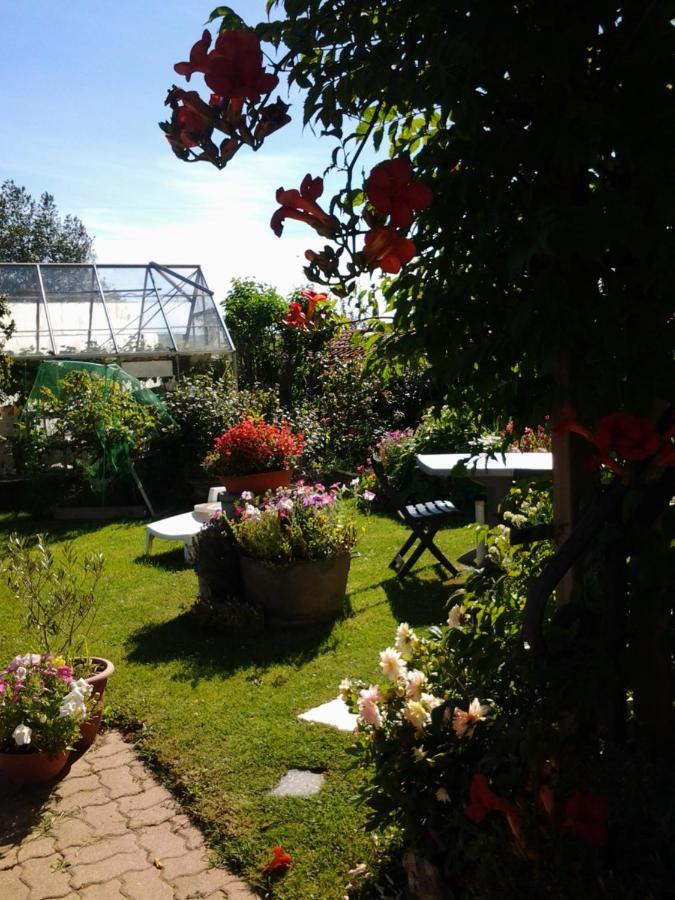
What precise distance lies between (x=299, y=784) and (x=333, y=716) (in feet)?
2.21

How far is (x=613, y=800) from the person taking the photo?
1.70 m

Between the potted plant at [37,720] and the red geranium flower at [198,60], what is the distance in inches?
119

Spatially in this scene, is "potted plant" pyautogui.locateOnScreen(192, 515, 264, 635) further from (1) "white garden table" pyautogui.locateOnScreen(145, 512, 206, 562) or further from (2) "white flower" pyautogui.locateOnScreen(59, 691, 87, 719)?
(2) "white flower" pyautogui.locateOnScreen(59, 691, 87, 719)

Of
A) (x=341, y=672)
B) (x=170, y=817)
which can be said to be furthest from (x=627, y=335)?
(x=341, y=672)

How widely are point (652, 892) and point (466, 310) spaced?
123 centimetres

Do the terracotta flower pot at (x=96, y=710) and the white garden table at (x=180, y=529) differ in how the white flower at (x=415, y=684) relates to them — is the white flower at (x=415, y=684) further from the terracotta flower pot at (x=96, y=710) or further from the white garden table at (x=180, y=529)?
the white garden table at (x=180, y=529)

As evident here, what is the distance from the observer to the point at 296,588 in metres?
5.51

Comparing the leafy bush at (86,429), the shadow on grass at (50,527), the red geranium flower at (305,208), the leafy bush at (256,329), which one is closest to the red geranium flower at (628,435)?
the red geranium flower at (305,208)

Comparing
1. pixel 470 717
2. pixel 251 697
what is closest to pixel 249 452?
pixel 251 697

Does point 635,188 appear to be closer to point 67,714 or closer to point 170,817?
point 170,817

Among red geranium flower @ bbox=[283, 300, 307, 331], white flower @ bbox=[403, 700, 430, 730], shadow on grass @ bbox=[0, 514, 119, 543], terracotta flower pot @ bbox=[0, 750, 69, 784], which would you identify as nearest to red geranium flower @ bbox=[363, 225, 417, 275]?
red geranium flower @ bbox=[283, 300, 307, 331]

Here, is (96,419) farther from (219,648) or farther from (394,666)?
(394,666)

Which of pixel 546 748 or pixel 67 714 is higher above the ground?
pixel 546 748

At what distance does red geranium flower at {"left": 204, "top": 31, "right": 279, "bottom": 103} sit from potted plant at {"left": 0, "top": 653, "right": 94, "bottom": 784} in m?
3.06
